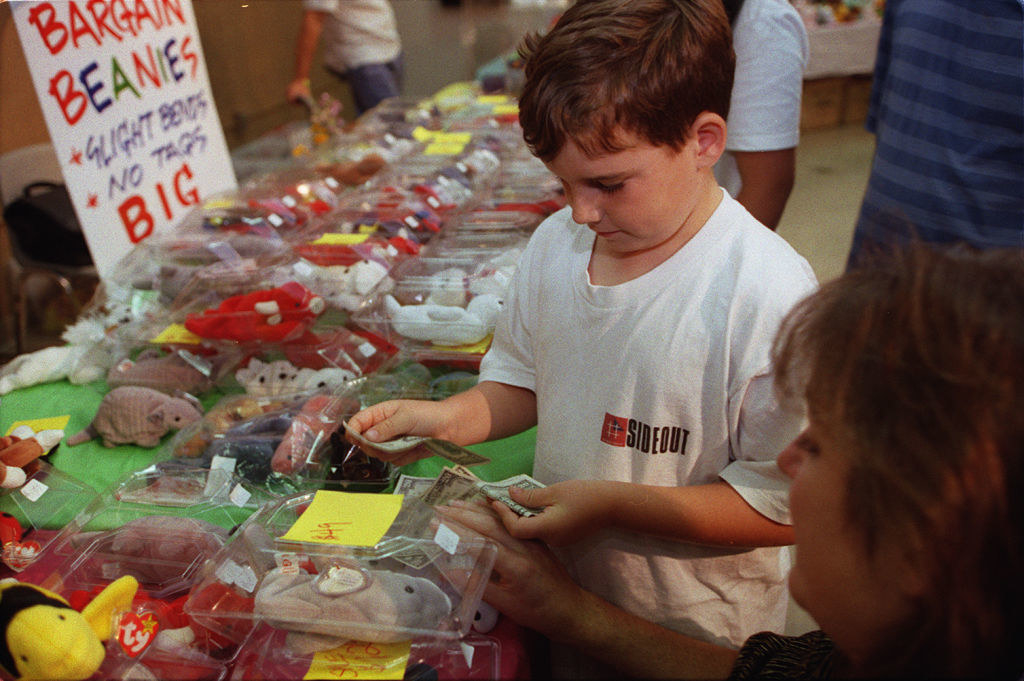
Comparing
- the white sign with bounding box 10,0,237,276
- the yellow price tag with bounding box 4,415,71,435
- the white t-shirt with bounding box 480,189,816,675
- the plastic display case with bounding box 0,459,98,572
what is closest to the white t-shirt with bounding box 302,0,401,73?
the white sign with bounding box 10,0,237,276

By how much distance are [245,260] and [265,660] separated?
140 cm

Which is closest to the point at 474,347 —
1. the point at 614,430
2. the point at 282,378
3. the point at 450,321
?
the point at 450,321

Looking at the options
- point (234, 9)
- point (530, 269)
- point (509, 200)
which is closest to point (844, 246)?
point (509, 200)

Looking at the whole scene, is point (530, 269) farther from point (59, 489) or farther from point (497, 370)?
point (59, 489)

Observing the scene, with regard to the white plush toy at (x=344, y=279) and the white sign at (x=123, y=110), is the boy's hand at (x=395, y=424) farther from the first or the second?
the white sign at (x=123, y=110)

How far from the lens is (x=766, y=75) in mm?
1631

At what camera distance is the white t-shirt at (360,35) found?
345cm

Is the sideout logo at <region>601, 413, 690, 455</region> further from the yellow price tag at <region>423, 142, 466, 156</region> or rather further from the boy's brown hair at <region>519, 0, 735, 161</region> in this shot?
the yellow price tag at <region>423, 142, 466, 156</region>

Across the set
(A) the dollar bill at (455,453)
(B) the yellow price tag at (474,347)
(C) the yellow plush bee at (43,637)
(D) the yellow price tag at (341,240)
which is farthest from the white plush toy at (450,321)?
(C) the yellow plush bee at (43,637)

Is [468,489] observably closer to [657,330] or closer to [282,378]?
[657,330]

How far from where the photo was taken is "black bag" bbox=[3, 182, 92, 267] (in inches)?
108

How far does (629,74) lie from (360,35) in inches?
120

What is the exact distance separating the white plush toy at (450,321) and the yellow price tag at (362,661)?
89cm

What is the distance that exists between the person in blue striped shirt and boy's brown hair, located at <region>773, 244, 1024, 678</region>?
48.8 inches
